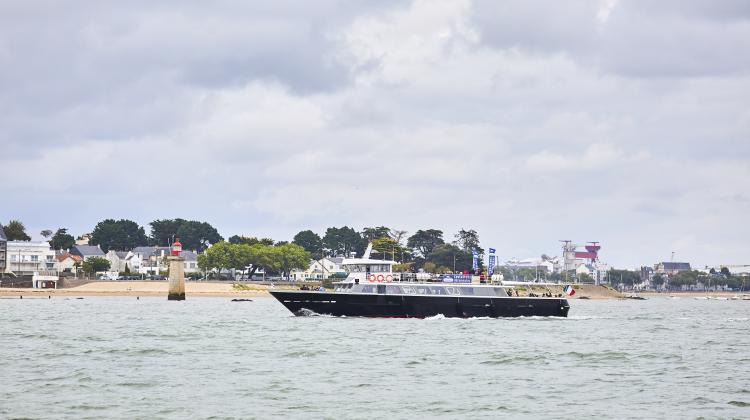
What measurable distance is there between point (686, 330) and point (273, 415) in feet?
171

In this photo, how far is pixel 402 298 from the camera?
249 ft

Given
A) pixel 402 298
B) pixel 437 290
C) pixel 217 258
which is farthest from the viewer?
pixel 217 258

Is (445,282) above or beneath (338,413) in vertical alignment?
above

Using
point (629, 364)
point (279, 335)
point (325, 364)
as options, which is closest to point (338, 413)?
point (325, 364)

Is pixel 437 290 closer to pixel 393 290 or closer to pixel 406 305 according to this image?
pixel 406 305

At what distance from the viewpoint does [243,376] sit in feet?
140

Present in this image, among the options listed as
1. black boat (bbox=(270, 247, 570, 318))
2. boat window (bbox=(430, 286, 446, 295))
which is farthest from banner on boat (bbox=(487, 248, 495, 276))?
boat window (bbox=(430, 286, 446, 295))

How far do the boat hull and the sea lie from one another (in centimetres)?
160

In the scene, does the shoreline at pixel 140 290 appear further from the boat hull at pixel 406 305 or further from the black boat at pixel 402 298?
the black boat at pixel 402 298

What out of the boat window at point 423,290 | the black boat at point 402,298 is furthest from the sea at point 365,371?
the boat window at point 423,290

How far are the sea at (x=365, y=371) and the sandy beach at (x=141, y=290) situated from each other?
7190 centimetres

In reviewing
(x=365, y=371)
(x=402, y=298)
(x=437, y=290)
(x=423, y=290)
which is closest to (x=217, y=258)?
(x=437, y=290)

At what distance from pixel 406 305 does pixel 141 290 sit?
86156mm

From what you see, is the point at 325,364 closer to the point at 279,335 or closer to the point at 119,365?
the point at 119,365
